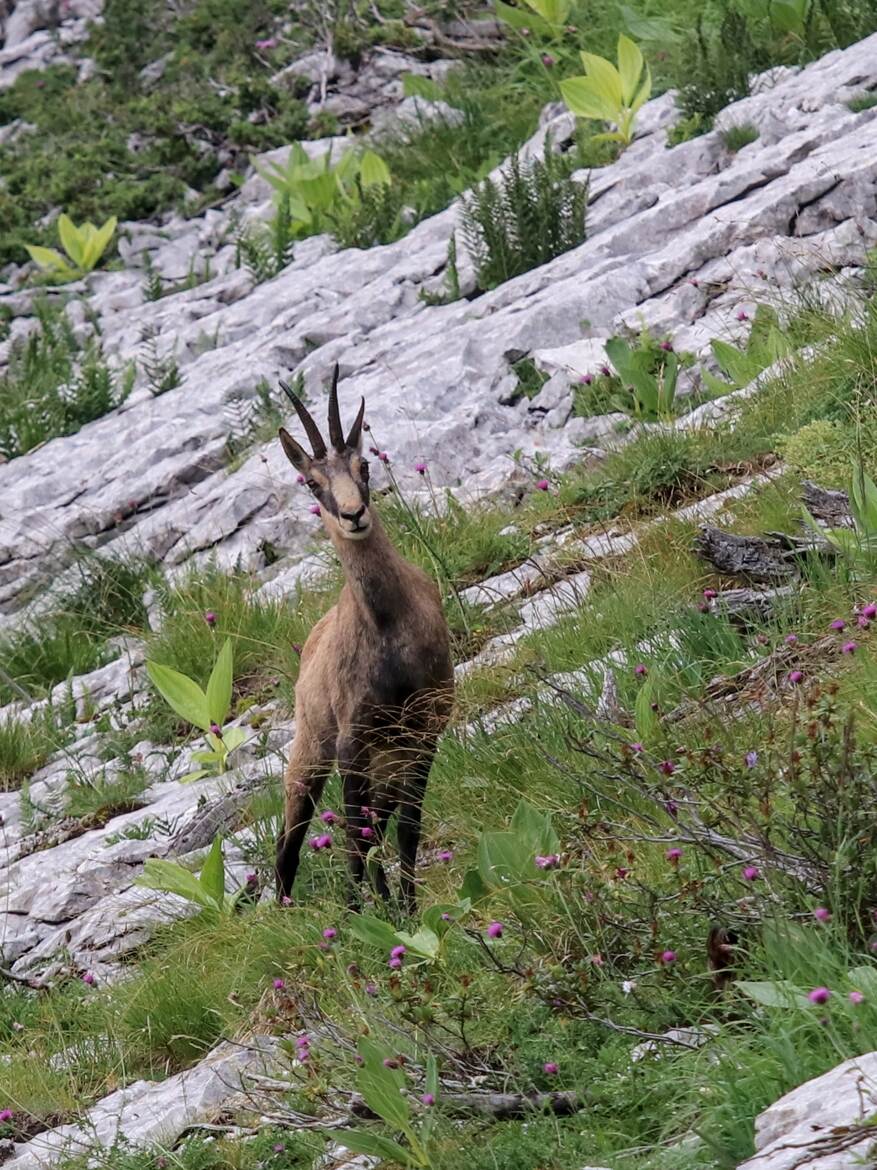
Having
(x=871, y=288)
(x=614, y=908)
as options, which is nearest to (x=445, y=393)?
(x=871, y=288)

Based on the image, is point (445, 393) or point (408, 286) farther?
point (408, 286)

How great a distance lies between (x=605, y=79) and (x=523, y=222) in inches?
53.4

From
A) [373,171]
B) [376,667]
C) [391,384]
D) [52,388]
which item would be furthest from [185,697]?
[373,171]

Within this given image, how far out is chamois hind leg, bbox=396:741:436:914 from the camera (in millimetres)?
6285

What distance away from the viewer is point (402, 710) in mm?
6324

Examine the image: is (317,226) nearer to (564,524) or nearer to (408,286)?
(408,286)

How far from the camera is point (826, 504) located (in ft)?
22.9

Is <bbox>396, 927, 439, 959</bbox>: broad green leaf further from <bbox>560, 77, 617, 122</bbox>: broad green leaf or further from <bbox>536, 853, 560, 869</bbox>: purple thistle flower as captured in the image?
<bbox>560, 77, 617, 122</bbox>: broad green leaf

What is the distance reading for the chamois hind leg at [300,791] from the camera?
266 inches

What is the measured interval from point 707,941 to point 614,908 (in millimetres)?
387

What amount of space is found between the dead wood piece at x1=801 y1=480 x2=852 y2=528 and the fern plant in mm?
4739

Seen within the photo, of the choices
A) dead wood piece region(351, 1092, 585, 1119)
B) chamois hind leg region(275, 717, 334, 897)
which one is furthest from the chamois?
dead wood piece region(351, 1092, 585, 1119)

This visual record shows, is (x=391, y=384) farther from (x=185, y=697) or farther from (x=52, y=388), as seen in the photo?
(x=52, y=388)

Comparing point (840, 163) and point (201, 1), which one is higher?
point (201, 1)
